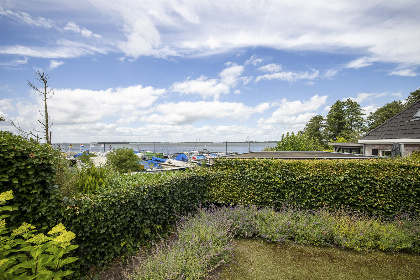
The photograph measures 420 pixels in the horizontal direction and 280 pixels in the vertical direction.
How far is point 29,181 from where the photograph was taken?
383cm

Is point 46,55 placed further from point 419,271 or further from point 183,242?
point 419,271

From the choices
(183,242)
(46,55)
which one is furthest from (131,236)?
(46,55)

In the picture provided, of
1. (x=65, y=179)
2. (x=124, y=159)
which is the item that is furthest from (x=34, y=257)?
(x=124, y=159)

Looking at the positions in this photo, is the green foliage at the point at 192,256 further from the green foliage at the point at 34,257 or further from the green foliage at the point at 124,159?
the green foliage at the point at 124,159

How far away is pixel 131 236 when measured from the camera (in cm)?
565

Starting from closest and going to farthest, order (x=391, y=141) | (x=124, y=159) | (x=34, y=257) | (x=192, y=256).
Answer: (x=34, y=257), (x=192, y=256), (x=391, y=141), (x=124, y=159)

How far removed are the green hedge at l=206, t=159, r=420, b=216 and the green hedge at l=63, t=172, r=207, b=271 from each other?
2.39 meters

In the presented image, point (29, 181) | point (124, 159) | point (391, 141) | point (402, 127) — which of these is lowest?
point (124, 159)

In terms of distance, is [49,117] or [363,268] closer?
[363,268]

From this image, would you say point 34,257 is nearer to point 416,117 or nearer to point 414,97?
point 416,117

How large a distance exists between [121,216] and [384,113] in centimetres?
5436

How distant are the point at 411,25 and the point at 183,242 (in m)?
16.7

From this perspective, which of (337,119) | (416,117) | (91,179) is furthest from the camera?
(337,119)

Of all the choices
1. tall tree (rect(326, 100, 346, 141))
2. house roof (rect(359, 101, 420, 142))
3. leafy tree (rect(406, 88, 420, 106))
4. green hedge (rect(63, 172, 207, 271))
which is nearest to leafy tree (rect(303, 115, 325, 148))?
tall tree (rect(326, 100, 346, 141))
